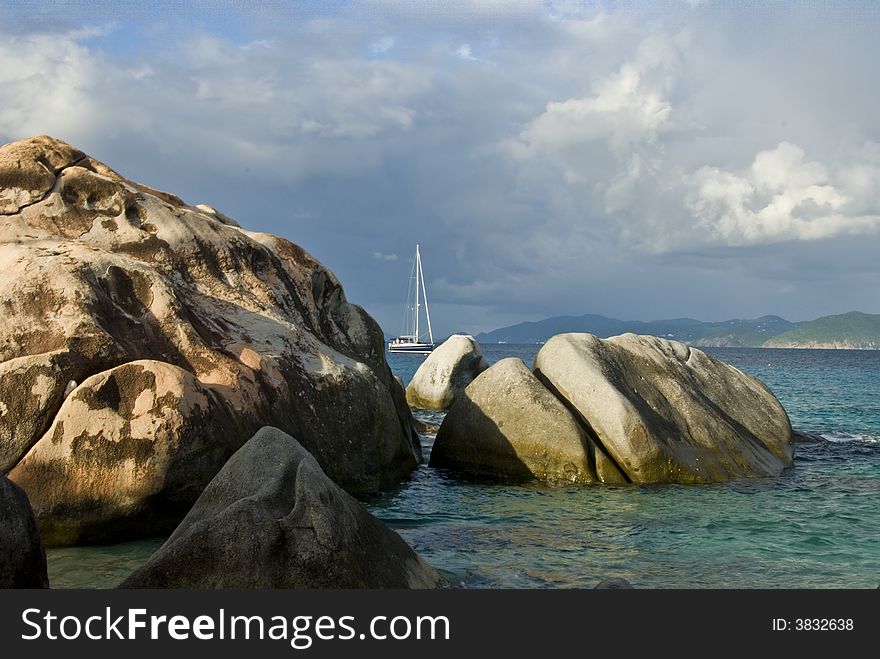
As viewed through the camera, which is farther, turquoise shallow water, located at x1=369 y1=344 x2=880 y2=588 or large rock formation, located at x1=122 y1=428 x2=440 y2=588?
turquoise shallow water, located at x1=369 y1=344 x2=880 y2=588

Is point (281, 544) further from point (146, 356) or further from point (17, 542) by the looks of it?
point (146, 356)

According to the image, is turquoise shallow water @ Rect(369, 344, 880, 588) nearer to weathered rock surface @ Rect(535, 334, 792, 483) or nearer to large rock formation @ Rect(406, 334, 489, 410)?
weathered rock surface @ Rect(535, 334, 792, 483)

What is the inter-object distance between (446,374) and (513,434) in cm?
1786

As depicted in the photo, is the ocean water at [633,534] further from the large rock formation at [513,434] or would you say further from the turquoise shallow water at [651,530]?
the large rock formation at [513,434]

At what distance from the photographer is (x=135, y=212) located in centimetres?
1477

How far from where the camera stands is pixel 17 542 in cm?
688

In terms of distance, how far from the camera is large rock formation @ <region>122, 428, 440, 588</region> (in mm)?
6660

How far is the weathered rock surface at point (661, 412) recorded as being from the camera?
1603 cm

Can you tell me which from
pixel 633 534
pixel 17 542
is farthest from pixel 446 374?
pixel 17 542

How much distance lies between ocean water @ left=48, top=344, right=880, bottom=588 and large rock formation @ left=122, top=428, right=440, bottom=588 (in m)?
2.34

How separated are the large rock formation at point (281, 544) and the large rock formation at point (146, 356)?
3.55 m

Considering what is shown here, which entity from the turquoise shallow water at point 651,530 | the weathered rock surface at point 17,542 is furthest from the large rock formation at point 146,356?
the weathered rock surface at point 17,542

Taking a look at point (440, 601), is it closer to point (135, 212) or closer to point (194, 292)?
point (194, 292)

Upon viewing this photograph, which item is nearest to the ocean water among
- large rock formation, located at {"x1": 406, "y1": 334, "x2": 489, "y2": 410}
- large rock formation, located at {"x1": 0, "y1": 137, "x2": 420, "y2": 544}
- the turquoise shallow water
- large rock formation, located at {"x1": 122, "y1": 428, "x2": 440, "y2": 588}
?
the turquoise shallow water
